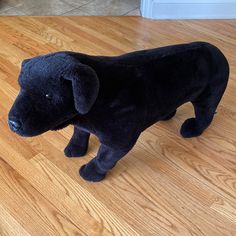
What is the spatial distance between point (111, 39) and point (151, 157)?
2.43 ft

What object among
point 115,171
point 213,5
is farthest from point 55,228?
point 213,5

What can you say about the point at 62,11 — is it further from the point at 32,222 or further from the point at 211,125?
the point at 32,222

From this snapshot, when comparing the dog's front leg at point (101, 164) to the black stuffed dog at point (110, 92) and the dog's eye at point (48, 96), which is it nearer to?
the black stuffed dog at point (110, 92)

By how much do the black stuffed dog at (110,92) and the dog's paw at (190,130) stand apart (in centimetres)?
6

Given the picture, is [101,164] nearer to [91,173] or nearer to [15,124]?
[91,173]

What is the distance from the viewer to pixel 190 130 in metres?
1.12

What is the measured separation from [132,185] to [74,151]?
0.70 ft

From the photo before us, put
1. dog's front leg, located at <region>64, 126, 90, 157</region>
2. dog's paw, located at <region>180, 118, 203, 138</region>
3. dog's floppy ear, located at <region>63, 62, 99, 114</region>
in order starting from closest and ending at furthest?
dog's floppy ear, located at <region>63, 62, 99, 114</region> → dog's front leg, located at <region>64, 126, 90, 157</region> → dog's paw, located at <region>180, 118, 203, 138</region>

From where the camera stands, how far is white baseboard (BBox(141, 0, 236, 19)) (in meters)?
1.67

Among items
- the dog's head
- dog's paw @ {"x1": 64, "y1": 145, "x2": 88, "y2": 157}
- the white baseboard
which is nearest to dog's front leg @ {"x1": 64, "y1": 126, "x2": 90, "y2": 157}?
dog's paw @ {"x1": 64, "y1": 145, "x2": 88, "y2": 157}

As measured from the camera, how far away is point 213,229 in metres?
0.90

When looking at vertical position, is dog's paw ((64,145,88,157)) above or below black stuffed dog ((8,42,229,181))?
below

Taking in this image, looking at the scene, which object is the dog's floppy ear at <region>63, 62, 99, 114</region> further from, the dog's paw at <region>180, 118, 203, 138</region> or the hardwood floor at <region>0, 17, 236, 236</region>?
the dog's paw at <region>180, 118, 203, 138</region>

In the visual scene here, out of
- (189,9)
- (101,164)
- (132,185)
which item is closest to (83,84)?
(101,164)
